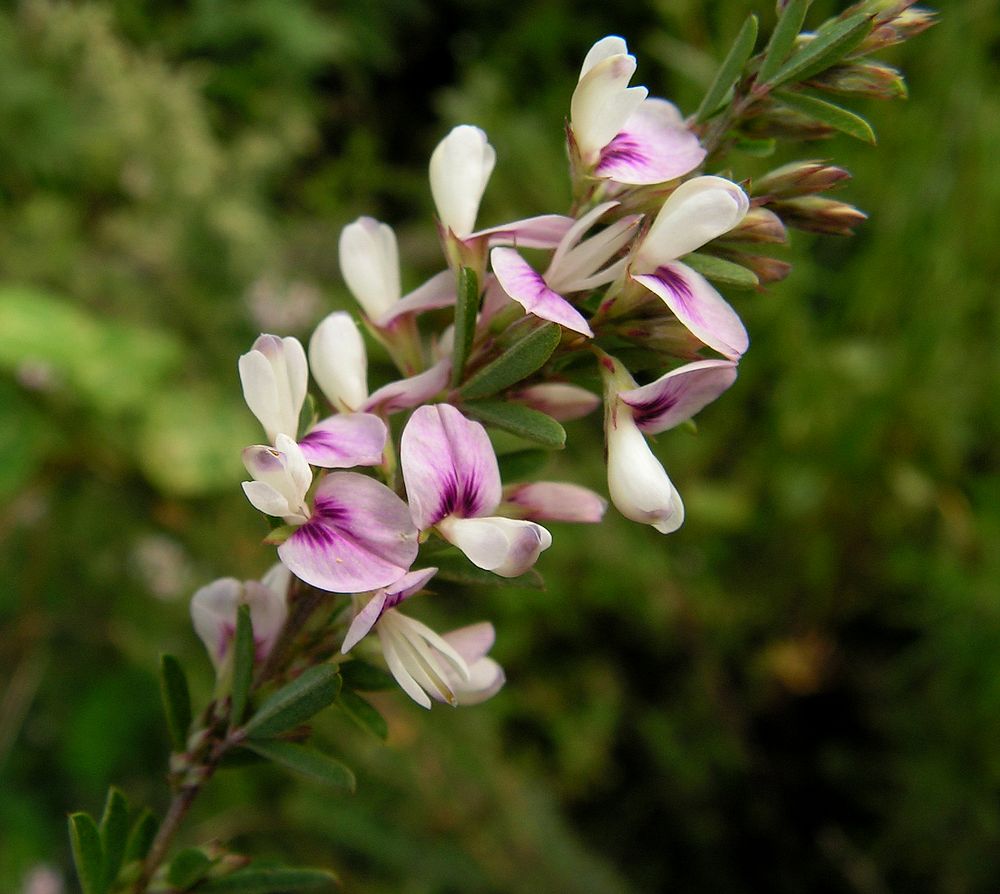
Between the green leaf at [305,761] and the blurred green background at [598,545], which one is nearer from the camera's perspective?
the green leaf at [305,761]

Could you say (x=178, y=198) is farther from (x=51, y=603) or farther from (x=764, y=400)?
(x=764, y=400)

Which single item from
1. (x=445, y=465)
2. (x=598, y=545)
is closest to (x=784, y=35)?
(x=445, y=465)

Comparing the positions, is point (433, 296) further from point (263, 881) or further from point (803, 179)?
point (263, 881)

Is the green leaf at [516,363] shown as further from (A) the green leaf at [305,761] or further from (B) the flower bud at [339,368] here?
(A) the green leaf at [305,761]

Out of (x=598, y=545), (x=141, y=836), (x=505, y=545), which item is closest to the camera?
(x=505, y=545)

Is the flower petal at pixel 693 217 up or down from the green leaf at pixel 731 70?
down

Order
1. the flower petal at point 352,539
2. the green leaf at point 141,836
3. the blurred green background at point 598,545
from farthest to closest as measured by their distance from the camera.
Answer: the blurred green background at point 598,545, the green leaf at point 141,836, the flower petal at point 352,539

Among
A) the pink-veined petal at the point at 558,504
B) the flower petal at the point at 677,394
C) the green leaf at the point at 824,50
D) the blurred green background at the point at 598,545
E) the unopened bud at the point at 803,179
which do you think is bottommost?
the blurred green background at the point at 598,545

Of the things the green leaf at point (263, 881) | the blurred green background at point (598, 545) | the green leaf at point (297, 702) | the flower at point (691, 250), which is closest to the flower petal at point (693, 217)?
the flower at point (691, 250)
